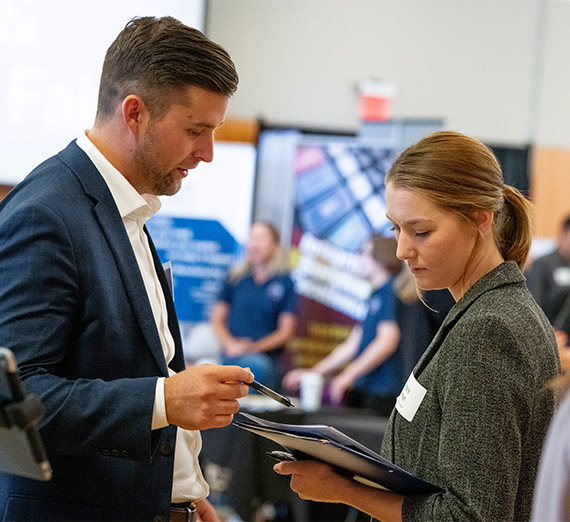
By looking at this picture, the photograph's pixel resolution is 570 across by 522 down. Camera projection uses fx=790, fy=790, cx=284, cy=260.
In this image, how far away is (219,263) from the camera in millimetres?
5988

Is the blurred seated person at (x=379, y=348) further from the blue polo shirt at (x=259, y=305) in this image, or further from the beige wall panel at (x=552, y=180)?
the beige wall panel at (x=552, y=180)

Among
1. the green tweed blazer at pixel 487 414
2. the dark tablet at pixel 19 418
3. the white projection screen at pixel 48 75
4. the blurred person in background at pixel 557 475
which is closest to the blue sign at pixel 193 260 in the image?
the white projection screen at pixel 48 75

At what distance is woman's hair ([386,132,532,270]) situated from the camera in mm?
1433

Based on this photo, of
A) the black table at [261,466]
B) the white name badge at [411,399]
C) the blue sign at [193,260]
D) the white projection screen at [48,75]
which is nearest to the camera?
the white name badge at [411,399]

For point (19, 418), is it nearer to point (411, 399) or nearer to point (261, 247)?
point (411, 399)

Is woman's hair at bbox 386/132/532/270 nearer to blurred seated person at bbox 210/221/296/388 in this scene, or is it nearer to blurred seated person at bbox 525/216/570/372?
blurred seated person at bbox 210/221/296/388

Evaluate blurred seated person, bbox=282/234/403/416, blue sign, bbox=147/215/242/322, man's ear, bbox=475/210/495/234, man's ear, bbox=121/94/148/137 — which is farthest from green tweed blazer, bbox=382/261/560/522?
blue sign, bbox=147/215/242/322

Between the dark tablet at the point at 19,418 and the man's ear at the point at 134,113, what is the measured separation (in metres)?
0.73

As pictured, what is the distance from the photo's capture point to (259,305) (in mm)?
5484

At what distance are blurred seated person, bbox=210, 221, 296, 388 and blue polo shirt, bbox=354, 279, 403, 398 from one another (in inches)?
32.9

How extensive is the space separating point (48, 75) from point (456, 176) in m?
4.23

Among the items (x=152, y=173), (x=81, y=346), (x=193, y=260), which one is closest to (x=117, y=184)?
(x=152, y=173)

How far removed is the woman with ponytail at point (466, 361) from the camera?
1.28 meters

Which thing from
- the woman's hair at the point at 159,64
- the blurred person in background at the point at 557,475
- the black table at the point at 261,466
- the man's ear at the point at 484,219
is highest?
the woman's hair at the point at 159,64
